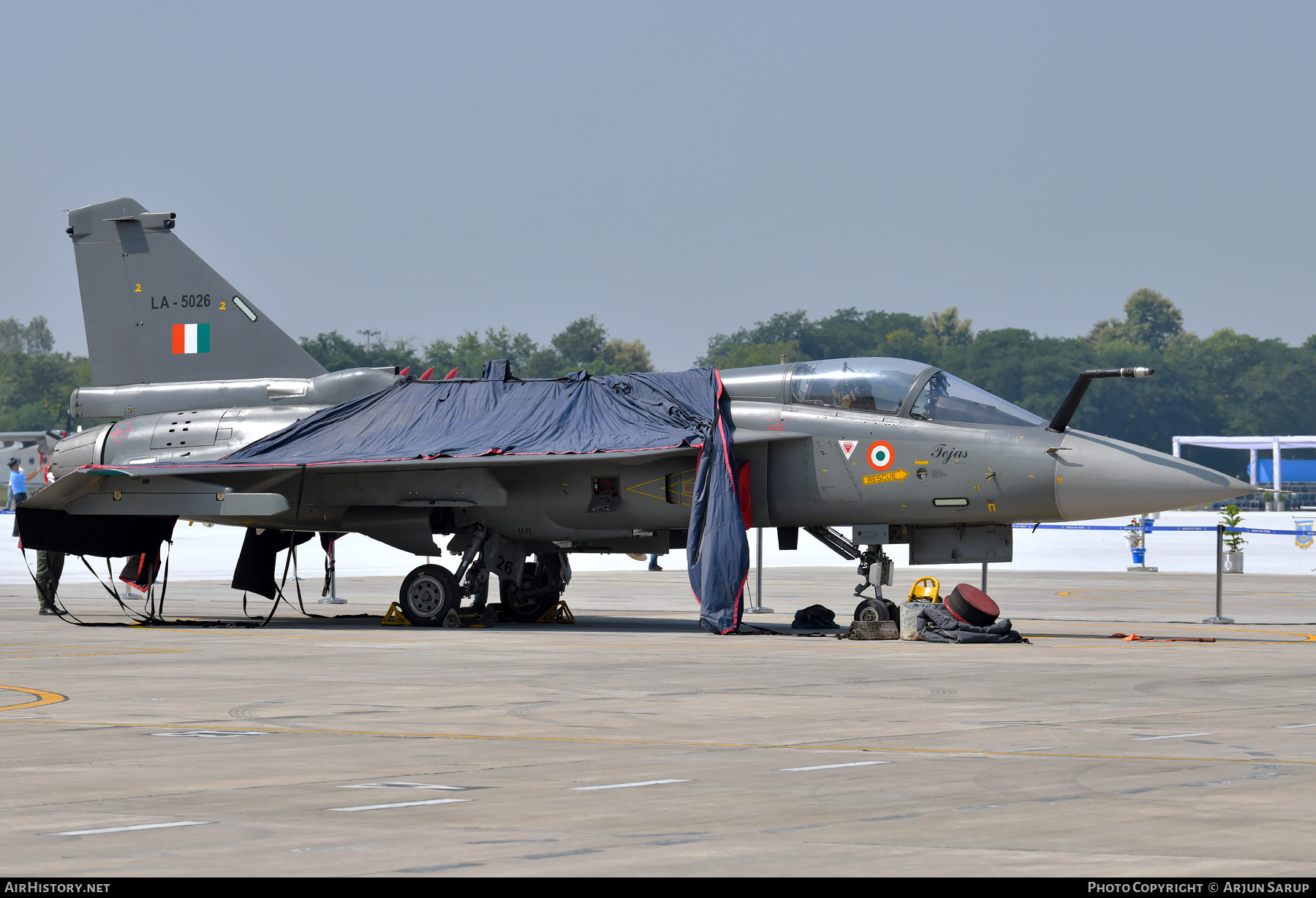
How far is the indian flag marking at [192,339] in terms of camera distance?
2216 centimetres

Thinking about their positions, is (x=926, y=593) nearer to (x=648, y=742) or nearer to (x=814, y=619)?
(x=814, y=619)

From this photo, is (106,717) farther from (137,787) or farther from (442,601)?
(442,601)

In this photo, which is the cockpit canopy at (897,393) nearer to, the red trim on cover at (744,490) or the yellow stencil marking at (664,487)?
the red trim on cover at (744,490)

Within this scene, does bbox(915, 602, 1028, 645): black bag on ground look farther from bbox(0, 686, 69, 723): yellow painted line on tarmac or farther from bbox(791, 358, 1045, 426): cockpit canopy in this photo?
bbox(0, 686, 69, 723): yellow painted line on tarmac

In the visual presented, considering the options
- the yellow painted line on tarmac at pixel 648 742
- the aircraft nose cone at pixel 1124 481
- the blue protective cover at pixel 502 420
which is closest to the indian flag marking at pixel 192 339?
the blue protective cover at pixel 502 420

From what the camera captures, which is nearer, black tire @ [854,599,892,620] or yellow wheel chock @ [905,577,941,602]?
black tire @ [854,599,892,620]

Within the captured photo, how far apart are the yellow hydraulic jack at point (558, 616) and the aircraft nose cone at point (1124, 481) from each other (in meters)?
7.16

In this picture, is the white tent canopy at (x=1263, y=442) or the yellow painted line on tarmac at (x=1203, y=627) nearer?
the yellow painted line on tarmac at (x=1203, y=627)

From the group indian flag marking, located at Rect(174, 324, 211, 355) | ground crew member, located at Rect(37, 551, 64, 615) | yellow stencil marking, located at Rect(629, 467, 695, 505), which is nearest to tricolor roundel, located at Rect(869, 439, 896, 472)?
yellow stencil marking, located at Rect(629, 467, 695, 505)

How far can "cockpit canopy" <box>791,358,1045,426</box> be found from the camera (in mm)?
17906

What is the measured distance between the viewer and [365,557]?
1521 inches

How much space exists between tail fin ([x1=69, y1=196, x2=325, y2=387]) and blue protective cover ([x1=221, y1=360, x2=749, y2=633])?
2174mm
